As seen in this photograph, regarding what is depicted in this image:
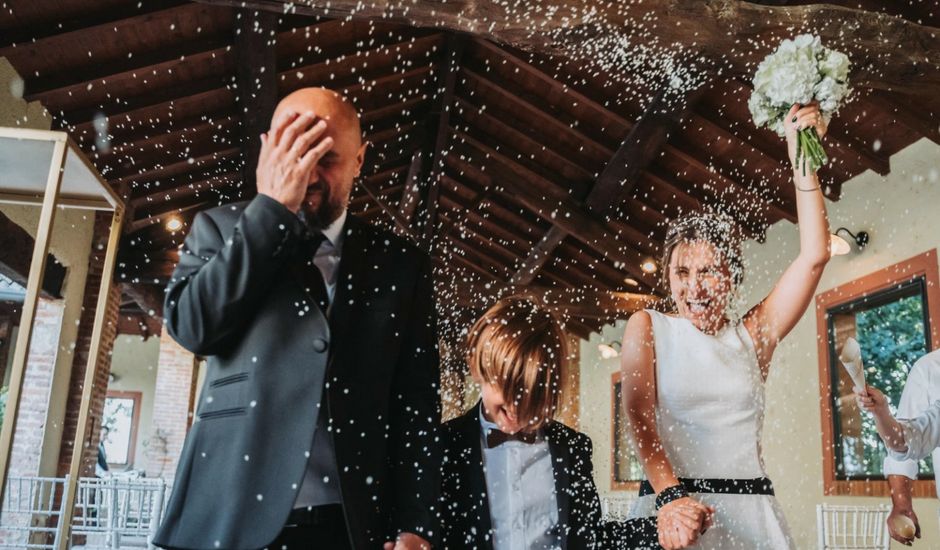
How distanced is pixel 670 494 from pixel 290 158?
97cm

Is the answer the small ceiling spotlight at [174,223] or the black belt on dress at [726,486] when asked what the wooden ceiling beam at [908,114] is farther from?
the small ceiling spotlight at [174,223]

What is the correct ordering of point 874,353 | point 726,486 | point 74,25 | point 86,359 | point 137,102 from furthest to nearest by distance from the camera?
point 86,359, point 137,102, point 874,353, point 74,25, point 726,486

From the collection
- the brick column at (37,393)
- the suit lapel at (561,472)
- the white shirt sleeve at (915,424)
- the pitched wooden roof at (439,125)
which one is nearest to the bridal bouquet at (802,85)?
the suit lapel at (561,472)

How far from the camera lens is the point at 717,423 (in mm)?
1729

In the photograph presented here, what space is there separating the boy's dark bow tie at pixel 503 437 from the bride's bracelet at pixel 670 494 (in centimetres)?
27

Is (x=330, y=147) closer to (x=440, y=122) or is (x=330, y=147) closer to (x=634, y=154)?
(x=634, y=154)

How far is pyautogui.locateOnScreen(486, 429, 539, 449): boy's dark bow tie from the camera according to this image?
1.62m

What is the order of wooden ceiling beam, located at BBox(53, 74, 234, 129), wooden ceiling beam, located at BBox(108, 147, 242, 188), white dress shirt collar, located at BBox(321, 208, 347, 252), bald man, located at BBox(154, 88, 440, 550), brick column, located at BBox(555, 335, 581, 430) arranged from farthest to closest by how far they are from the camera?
1. brick column, located at BBox(555, 335, 581, 430)
2. wooden ceiling beam, located at BBox(108, 147, 242, 188)
3. wooden ceiling beam, located at BBox(53, 74, 234, 129)
4. white dress shirt collar, located at BBox(321, 208, 347, 252)
5. bald man, located at BBox(154, 88, 440, 550)

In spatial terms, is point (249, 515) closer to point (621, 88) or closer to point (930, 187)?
point (930, 187)

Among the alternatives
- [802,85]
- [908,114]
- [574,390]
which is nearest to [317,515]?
[802,85]

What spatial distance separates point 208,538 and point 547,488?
0.69m

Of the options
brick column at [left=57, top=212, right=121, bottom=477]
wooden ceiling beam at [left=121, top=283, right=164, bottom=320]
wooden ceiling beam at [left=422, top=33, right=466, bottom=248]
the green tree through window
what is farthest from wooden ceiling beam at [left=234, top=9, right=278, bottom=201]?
the green tree through window

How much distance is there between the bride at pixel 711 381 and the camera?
5.43ft

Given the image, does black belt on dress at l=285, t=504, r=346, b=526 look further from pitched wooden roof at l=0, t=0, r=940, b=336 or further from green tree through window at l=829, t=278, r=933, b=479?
green tree through window at l=829, t=278, r=933, b=479
